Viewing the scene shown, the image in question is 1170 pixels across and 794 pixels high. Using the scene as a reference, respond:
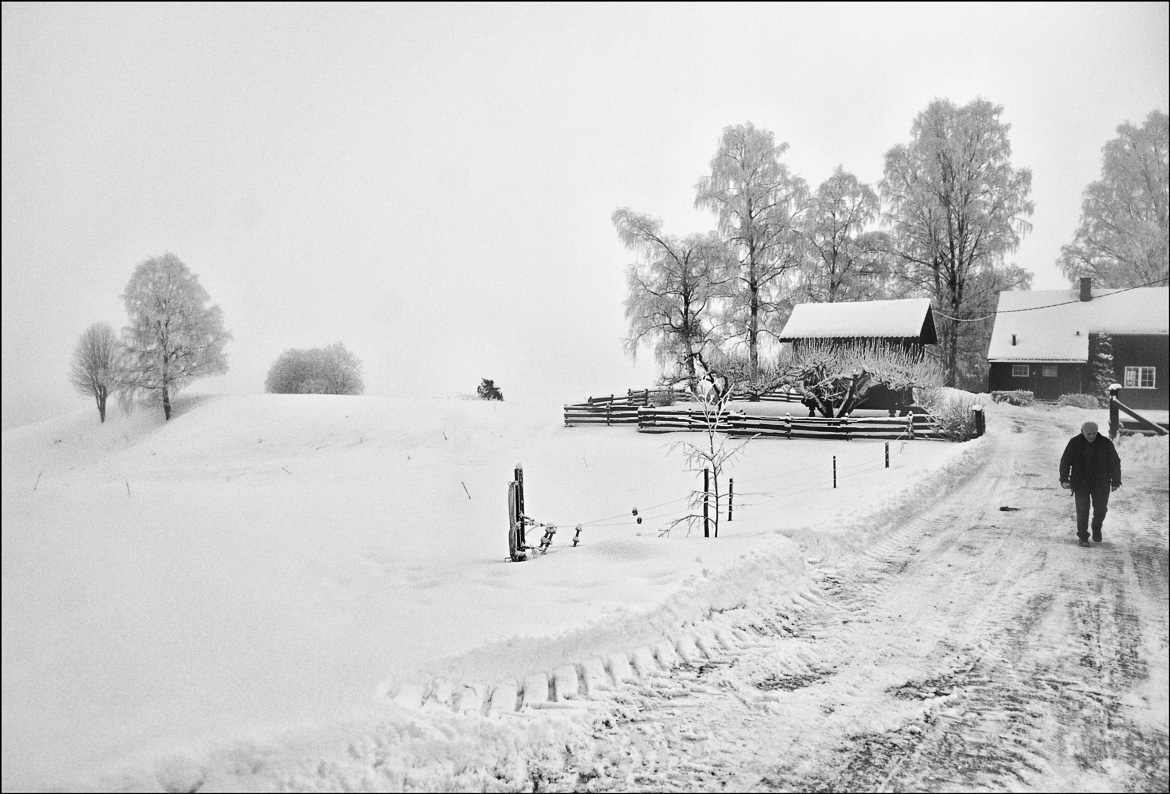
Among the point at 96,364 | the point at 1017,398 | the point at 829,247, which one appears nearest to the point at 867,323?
Result: the point at 829,247

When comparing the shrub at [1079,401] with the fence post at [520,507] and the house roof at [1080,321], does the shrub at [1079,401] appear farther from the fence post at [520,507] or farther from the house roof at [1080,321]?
the fence post at [520,507]

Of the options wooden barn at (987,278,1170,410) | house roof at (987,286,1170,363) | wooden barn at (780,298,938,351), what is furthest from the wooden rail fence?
wooden barn at (987,278,1170,410)

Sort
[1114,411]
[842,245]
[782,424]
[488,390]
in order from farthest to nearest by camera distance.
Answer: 1. [488,390]
2. [842,245]
3. [782,424]
4. [1114,411]

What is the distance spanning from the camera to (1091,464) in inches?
104

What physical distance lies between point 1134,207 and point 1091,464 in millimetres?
1204

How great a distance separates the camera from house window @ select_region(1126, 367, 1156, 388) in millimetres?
2293

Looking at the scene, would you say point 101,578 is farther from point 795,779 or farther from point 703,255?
point 703,255

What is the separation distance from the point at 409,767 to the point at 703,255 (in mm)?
19726

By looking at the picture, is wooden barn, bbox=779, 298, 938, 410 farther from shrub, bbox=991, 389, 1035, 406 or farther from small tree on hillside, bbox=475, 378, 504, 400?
small tree on hillside, bbox=475, 378, 504, 400

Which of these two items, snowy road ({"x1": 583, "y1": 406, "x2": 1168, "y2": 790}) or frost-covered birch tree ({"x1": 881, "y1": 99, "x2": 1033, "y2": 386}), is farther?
frost-covered birch tree ({"x1": 881, "y1": 99, "x2": 1033, "y2": 386})

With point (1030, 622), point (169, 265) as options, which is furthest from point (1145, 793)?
point (169, 265)

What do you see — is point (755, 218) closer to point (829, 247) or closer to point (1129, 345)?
point (829, 247)

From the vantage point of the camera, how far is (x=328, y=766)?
243 centimetres

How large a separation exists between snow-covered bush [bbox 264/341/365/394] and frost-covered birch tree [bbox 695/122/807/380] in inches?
627
